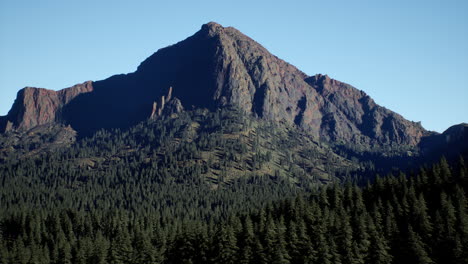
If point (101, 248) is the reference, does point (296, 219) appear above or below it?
above

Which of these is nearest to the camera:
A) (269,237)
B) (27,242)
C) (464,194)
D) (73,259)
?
(269,237)

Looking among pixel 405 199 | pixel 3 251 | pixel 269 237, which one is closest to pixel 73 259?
pixel 3 251

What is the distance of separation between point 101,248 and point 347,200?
78466mm

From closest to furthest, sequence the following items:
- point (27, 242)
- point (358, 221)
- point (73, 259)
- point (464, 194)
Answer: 1. point (358, 221)
2. point (464, 194)
3. point (73, 259)
4. point (27, 242)

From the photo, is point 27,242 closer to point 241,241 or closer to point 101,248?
point 101,248

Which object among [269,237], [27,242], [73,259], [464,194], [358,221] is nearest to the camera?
[269,237]

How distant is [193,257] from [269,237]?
23561 mm

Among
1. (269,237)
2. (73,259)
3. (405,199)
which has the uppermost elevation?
(405,199)

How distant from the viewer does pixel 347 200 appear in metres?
164

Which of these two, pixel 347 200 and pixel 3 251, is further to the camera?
pixel 347 200

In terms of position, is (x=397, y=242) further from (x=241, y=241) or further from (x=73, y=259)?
(x=73, y=259)

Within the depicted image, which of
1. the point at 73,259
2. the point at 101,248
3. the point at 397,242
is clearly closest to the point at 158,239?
the point at 101,248

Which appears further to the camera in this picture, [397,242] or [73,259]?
[73,259]

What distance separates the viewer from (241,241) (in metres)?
130
